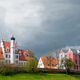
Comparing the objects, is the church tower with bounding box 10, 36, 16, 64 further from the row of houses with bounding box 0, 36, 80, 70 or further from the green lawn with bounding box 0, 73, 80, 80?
the green lawn with bounding box 0, 73, 80, 80

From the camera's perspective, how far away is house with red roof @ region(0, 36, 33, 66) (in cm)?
11425

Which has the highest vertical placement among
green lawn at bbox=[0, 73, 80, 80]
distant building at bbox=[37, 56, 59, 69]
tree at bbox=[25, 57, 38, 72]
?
distant building at bbox=[37, 56, 59, 69]

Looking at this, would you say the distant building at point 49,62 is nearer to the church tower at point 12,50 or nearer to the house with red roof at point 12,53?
the house with red roof at point 12,53

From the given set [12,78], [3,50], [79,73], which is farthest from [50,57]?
[12,78]

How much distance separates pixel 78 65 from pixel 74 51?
17.5 feet

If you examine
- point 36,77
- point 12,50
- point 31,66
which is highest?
point 12,50

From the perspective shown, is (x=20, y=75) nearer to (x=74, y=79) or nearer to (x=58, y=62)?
(x=74, y=79)

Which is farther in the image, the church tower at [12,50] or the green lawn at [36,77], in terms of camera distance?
the church tower at [12,50]

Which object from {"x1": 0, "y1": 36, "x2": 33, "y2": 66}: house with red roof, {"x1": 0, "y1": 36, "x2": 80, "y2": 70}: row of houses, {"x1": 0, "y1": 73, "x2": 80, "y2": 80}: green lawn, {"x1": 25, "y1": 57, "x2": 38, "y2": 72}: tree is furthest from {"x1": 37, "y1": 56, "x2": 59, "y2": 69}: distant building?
{"x1": 0, "y1": 73, "x2": 80, "y2": 80}: green lawn

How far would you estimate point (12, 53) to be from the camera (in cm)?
11488

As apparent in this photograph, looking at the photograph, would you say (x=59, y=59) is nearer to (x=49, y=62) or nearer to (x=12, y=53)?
(x=49, y=62)

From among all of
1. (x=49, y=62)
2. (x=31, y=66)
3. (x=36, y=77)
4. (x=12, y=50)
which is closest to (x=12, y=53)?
(x=12, y=50)

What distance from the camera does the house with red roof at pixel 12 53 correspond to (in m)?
114

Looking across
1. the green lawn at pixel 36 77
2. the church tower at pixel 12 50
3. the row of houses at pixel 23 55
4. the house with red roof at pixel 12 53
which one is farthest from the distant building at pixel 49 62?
the green lawn at pixel 36 77
